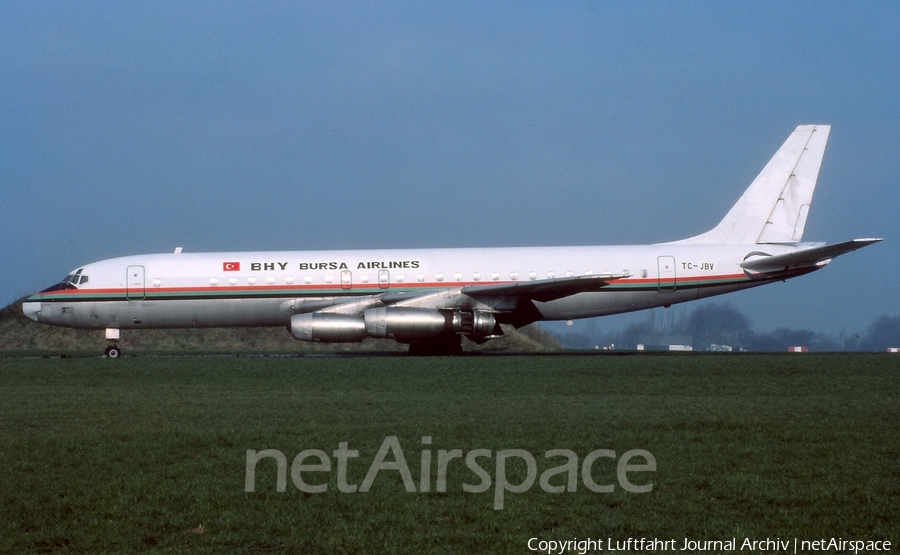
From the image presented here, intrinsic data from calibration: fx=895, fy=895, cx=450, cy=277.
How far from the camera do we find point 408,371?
1748 centimetres

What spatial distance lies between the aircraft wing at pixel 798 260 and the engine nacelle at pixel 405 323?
9.59 meters

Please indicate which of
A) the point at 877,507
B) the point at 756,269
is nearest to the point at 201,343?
the point at 756,269

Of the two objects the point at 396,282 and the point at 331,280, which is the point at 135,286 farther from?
the point at 396,282

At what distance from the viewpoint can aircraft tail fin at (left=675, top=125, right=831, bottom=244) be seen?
27828mm

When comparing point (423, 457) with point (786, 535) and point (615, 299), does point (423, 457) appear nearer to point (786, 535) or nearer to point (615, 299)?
point (786, 535)

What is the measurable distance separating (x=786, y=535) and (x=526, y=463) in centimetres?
231

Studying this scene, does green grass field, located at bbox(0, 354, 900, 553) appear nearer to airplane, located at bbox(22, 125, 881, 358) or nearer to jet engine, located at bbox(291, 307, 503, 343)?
jet engine, located at bbox(291, 307, 503, 343)

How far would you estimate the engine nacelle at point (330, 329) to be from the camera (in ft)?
77.8

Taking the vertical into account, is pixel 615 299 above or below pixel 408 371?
above

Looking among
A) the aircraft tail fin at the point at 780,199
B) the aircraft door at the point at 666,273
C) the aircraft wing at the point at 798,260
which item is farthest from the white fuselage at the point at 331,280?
the aircraft tail fin at the point at 780,199

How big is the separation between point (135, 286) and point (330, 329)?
21.8ft

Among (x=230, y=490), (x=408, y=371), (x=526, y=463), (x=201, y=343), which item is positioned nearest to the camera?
(x=230, y=490)

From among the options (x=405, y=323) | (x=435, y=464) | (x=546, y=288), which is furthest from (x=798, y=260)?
(x=435, y=464)

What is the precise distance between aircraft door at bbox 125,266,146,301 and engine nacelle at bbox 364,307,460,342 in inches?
285
